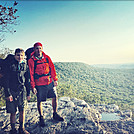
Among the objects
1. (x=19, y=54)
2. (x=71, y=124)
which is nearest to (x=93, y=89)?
(x=71, y=124)

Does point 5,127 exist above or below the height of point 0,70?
below

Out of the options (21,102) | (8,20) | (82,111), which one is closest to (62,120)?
(82,111)

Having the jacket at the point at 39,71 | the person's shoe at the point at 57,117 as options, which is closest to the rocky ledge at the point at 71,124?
the person's shoe at the point at 57,117

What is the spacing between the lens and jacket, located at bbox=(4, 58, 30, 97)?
11.2 ft

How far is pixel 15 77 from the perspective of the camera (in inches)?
139

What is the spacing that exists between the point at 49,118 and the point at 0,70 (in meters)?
2.51

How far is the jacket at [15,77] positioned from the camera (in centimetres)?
340

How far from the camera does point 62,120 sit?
4449 mm

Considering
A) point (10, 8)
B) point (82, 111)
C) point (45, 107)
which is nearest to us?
point (10, 8)

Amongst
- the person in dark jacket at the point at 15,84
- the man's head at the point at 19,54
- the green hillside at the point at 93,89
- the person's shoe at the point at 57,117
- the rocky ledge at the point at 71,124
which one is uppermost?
the man's head at the point at 19,54

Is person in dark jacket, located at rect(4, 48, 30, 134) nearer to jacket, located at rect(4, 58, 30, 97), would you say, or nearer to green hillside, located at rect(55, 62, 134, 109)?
jacket, located at rect(4, 58, 30, 97)

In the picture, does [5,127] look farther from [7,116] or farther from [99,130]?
[99,130]

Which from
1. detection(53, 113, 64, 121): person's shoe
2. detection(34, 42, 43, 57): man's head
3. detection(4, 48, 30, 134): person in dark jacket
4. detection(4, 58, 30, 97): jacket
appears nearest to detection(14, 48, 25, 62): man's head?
detection(4, 48, 30, 134): person in dark jacket

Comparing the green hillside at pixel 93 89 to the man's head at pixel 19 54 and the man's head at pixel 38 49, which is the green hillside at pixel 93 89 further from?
the man's head at pixel 19 54
